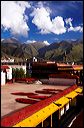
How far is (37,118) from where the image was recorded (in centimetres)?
2130

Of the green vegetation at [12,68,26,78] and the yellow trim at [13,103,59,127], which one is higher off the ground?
the green vegetation at [12,68,26,78]

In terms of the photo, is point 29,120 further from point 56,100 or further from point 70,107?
point 70,107

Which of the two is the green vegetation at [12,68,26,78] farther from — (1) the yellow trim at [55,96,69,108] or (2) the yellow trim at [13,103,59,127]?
(2) the yellow trim at [13,103,59,127]

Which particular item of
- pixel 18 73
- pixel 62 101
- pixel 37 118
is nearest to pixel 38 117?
pixel 37 118

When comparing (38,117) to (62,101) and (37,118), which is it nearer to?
(37,118)

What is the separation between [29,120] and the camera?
19.6 metres

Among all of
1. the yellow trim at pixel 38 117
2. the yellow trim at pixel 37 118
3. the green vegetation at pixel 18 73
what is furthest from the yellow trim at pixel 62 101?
the green vegetation at pixel 18 73

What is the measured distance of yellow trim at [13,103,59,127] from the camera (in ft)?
61.1

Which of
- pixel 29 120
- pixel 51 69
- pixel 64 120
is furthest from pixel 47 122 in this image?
pixel 51 69

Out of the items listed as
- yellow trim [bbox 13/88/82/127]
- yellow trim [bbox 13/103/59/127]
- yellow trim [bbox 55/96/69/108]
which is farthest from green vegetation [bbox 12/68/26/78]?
yellow trim [bbox 13/103/59/127]

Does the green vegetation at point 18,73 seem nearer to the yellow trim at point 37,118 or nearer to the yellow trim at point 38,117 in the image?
the yellow trim at point 38,117

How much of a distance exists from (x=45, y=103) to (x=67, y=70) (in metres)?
53.2

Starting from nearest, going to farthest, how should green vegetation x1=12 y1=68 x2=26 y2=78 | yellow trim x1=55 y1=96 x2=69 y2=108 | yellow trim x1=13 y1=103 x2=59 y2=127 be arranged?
yellow trim x1=13 y1=103 x2=59 y2=127
yellow trim x1=55 y1=96 x2=69 y2=108
green vegetation x1=12 y1=68 x2=26 y2=78

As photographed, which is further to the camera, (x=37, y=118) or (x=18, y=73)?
(x=18, y=73)
